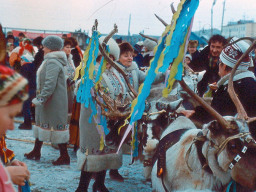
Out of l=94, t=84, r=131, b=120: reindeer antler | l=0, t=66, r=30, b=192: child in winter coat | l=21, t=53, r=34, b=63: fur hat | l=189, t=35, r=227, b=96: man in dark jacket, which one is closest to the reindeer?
l=94, t=84, r=131, b=120: reindeer antler

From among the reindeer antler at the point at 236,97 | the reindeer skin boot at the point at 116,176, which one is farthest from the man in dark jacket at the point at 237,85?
the reindeer skin boot at the point at 116,176

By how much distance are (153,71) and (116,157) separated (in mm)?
2160

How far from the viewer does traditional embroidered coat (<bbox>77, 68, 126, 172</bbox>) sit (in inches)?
178

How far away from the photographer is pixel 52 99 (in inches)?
242

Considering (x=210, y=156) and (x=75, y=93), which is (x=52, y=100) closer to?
(x=75, y=93)

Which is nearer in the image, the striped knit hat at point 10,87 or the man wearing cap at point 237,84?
the striped knit hat at point 10,87

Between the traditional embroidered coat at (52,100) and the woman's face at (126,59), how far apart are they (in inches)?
56.0

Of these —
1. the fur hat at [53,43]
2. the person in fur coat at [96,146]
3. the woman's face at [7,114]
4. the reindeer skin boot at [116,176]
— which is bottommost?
the reindeer skin boot at [116,176]

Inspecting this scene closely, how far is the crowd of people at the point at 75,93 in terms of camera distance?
1.74 m

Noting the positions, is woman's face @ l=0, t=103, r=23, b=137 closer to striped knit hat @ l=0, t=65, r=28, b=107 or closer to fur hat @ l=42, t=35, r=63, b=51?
striped knit hat @ l=0, t=65, r=28, b=107

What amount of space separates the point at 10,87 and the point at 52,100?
4.56 meters

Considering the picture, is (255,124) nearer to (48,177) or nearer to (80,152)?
(80,152)

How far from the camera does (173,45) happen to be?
2604 millimetres

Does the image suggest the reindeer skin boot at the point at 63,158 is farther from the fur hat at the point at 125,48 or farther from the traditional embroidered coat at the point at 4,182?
the traditional embroidered coat at the point at 4,182
